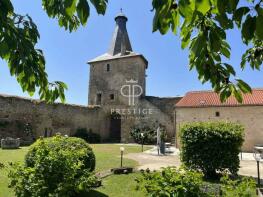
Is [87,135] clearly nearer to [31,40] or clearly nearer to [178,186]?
[178,186]

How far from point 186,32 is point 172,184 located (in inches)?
113

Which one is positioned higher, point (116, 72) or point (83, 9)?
point (116, 72)

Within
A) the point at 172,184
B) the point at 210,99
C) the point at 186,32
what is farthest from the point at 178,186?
the point at 210,99

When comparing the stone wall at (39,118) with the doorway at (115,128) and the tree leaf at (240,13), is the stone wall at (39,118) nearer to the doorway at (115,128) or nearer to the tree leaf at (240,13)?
the doorway at (115,128)

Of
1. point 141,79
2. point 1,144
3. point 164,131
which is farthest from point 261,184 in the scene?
point 141,79

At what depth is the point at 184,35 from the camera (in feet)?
5.49

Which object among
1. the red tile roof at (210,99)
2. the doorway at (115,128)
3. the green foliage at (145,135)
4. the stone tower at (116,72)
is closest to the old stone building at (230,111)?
the red tile roof at (210,99)

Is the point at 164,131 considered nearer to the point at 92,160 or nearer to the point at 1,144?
the point at 1,144

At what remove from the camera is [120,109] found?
27.2 m

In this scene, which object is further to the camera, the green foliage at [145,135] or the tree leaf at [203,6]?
the green foliage at [145,135]

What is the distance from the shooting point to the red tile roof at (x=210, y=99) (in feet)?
61.1

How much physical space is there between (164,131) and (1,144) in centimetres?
1399

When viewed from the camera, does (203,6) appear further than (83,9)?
No

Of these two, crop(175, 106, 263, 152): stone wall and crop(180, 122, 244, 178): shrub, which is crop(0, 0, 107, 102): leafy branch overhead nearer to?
crop(180, 122, 244, 178): shrub
